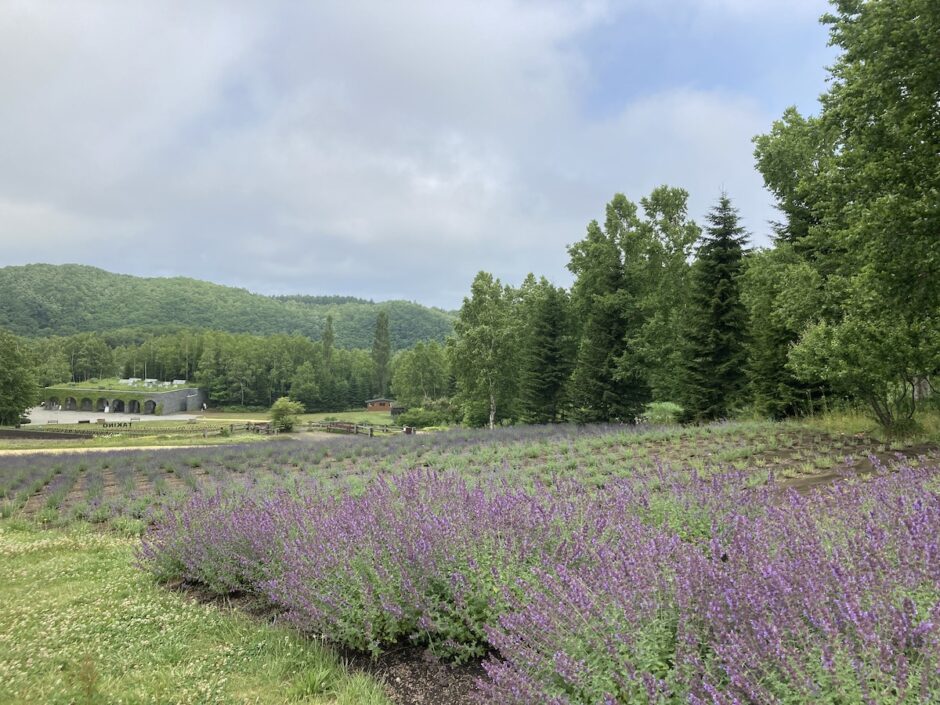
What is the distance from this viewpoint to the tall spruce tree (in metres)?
21.0

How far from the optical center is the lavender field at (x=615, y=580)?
2010mm

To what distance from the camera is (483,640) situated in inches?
127

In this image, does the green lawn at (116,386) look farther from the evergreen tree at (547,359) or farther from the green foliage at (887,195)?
the green foliage at (887,195)

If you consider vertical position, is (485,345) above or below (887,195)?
below

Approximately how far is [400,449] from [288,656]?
12979mm

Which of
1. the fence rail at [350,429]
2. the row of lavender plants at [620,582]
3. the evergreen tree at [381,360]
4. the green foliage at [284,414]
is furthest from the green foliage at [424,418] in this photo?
the row of lavender plants at [620,582]

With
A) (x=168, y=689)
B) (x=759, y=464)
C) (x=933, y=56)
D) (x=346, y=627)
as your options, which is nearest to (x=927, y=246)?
(x=933, y=56)

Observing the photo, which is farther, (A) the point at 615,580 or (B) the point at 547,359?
(B) the point at 547,359

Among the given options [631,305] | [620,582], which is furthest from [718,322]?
[620,582]

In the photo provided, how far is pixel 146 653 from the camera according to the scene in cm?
353

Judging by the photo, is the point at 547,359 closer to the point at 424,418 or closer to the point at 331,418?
the point at 424,418

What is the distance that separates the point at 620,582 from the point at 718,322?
20.9 m

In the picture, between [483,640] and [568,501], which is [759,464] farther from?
[483,640]

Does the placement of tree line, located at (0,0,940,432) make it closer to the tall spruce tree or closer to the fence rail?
the tall spruce tree
